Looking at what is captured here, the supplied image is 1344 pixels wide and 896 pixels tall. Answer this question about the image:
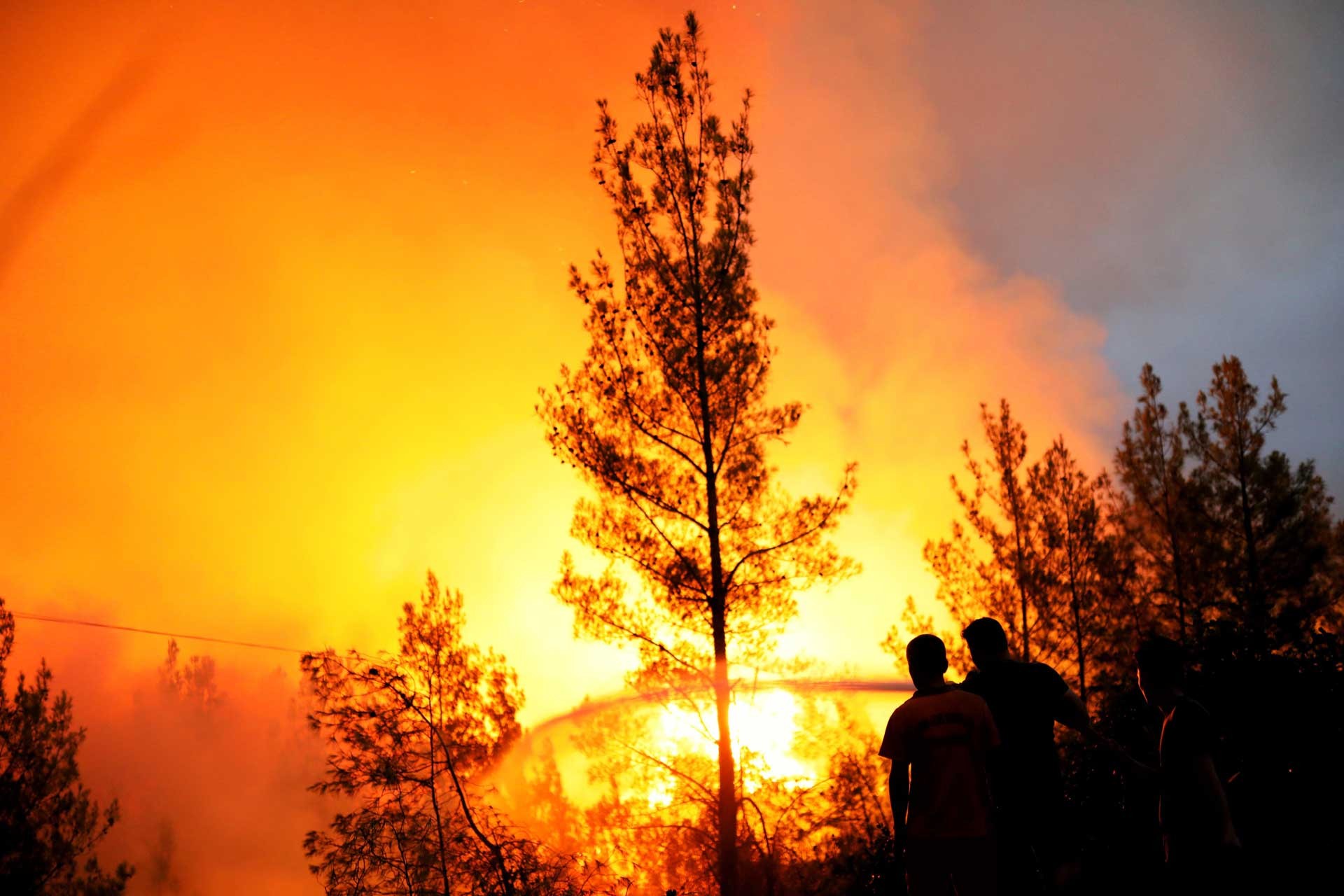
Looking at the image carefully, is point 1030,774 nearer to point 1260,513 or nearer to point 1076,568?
point 1076,568

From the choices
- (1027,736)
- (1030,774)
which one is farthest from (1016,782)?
(1027,736)

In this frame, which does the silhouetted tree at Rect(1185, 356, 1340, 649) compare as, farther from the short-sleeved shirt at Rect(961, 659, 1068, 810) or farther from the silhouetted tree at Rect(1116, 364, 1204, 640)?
the short-sleeved shirt at Rect(961, 659, 1068, 810)

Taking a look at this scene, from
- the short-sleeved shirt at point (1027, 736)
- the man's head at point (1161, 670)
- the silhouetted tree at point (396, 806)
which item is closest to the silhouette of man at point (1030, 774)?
the short-sleeved shirt at point (1027, 736)

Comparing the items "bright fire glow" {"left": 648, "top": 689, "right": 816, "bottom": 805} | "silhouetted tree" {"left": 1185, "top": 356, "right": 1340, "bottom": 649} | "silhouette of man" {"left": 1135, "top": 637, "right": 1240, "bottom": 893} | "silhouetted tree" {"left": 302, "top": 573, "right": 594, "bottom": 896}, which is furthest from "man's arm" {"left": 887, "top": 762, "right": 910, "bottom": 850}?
"silhouetted tree" {"left": 1185, "top": 356, "right": 1340, "bottom": 649}

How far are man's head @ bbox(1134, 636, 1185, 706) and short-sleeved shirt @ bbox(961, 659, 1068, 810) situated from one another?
14.1 inches

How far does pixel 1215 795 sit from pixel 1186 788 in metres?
0.11

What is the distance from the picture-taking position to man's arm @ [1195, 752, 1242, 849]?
345cm

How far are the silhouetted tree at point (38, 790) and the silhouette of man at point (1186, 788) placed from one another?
88.0 feet

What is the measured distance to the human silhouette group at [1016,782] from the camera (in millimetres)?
3541

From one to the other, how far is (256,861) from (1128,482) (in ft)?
543

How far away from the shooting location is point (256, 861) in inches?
5758

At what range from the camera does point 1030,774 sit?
375 centimetres

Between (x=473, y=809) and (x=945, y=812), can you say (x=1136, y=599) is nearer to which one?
(x=473, y=809)

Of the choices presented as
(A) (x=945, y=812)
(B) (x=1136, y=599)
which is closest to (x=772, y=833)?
(A) (x=945, y=812)
